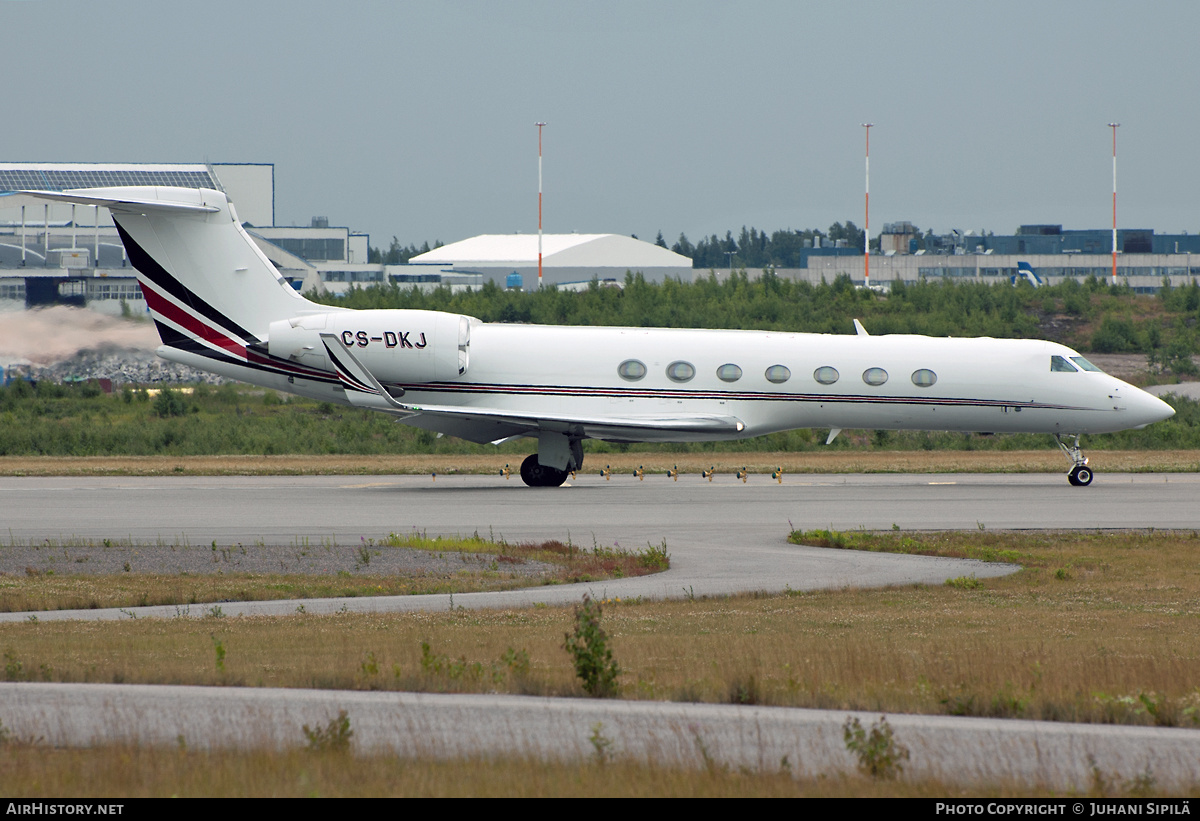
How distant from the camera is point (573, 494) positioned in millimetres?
25922

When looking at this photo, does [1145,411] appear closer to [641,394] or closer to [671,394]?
[671,394]

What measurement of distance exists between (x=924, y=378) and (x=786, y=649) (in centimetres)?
1755

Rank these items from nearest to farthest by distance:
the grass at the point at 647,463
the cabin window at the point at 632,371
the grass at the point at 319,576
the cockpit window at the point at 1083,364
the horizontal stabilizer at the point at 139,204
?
the grass at the point at 319,576
the horizontal stabilizer at the point at 139,204
the cabin window at the point at 632,371
the cockpit window at the point at 1083,364
the grass at the point at 647,463

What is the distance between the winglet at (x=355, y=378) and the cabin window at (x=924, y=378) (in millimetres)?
10583

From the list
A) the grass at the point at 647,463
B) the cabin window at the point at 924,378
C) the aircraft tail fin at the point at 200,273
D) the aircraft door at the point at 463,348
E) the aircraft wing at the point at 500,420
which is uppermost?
the aircraft tail fin at the point at 200,273

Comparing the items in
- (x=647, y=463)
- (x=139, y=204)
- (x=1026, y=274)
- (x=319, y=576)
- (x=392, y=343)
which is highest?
(x=1026, y=274)

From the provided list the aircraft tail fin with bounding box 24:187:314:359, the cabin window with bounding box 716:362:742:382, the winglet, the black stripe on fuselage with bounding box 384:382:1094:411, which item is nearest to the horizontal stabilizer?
the aircraft tail fin with bounding box 24:187:314:359

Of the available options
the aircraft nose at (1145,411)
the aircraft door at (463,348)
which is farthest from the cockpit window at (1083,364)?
the aircraft door at (463,348)

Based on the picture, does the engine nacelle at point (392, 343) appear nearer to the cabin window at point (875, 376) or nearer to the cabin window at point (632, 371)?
the cabin window at point (632, 371)

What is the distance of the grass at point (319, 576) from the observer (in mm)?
14000

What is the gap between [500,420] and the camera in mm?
26172

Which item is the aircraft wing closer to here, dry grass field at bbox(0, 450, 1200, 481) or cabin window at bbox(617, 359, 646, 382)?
cabin window at bbox(617, 359, 646, 382)

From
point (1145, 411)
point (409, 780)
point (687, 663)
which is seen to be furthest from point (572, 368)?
point (409, 780)
